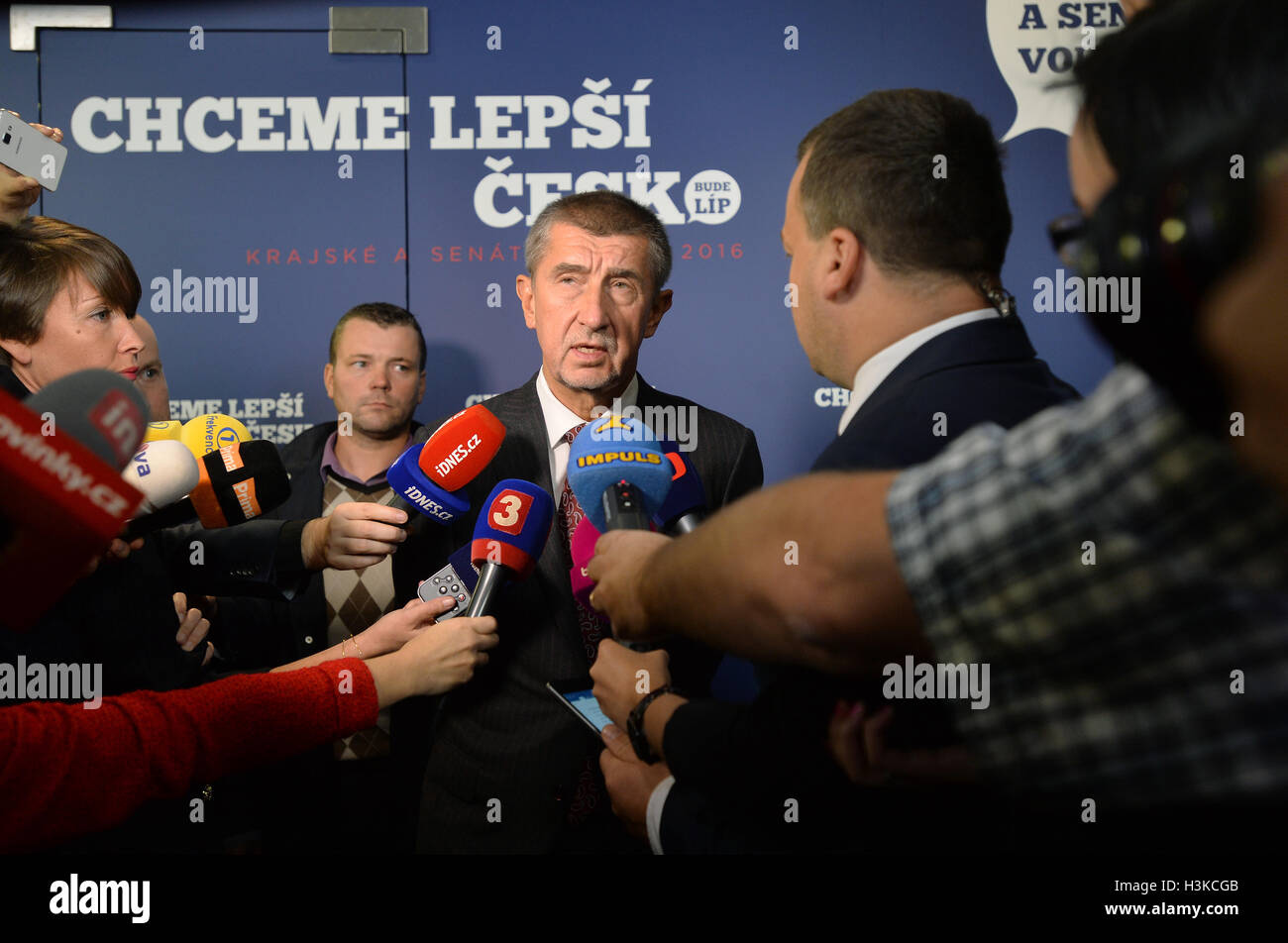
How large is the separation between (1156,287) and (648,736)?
75 centimetres

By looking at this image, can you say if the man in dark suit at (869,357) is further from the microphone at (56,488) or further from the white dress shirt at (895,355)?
the microphone at (56,488)

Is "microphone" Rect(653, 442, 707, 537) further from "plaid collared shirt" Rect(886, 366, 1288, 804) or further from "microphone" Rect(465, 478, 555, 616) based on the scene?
"plaid collared shirt" Rect(886, 366, 1288, 804)

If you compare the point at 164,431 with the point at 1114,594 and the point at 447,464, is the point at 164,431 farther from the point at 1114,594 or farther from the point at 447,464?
the point at 1114,594

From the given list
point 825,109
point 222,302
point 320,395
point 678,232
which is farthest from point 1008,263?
point 222,302

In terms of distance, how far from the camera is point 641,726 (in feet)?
3.37

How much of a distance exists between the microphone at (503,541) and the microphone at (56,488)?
0.71 m

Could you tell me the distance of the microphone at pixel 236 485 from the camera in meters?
1.28

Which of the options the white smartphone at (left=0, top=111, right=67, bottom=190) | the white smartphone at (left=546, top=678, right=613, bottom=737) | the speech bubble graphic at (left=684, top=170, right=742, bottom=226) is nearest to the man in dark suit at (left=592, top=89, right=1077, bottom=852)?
the white smartphone at (left=546, top=678, right=613, bottom=737)

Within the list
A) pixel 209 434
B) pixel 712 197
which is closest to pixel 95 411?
pixel 209 434

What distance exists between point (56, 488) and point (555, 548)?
3.34 feet

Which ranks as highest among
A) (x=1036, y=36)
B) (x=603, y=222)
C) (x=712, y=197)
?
(x=1036, y=36)

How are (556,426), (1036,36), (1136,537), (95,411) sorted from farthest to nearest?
(1036,36) < (556,426) < (95,411) < (1136,537)

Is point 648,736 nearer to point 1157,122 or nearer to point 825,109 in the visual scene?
point 1157,122

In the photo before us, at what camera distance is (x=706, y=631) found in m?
0.65
